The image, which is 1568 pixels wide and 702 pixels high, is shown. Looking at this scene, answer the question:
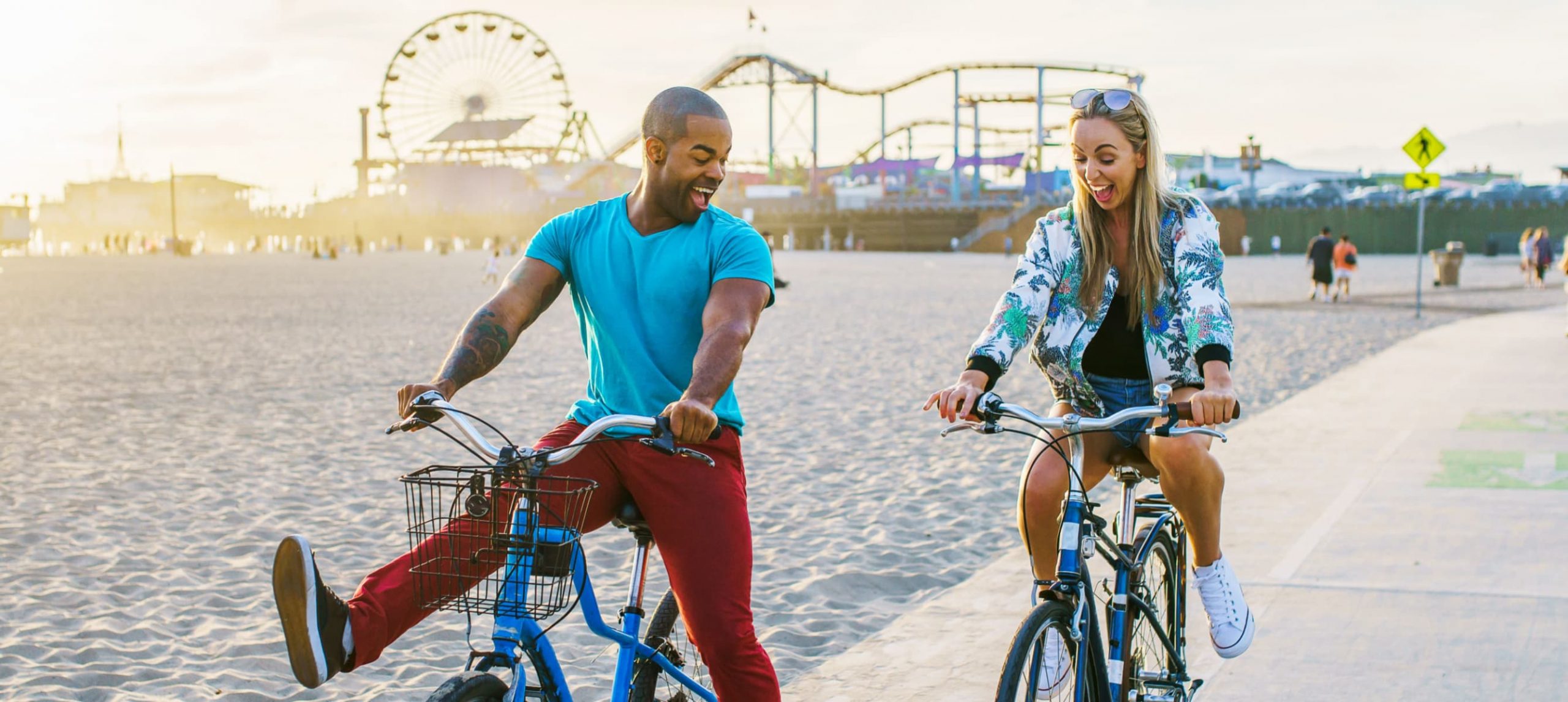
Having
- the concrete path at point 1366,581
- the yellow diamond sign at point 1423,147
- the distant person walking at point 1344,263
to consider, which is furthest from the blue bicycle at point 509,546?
the distant person walking at point 1344,263

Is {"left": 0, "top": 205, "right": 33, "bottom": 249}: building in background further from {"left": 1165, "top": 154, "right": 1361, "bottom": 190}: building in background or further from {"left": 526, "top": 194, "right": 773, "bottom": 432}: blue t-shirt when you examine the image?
{"left": 526, "top": 194, "right": 773, "bottom": 432}: blue t-shirt

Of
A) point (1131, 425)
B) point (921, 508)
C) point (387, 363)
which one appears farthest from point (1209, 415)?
point (387, 363)

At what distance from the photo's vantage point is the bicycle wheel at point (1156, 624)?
3230 millimetres

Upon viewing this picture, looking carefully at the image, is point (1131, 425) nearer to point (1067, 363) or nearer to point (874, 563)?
point (1067, 363)

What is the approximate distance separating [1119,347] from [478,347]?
134 cm

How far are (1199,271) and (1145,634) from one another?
835mm

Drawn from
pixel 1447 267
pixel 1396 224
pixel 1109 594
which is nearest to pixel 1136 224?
pixel 1109 594

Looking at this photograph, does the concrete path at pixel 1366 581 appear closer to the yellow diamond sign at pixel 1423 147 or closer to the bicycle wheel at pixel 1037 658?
the bicycle wheel at pixel 1037 658

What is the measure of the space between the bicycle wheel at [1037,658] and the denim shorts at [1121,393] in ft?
1.85

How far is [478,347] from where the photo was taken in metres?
2.84

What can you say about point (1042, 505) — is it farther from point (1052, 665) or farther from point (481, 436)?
point (481, 436)

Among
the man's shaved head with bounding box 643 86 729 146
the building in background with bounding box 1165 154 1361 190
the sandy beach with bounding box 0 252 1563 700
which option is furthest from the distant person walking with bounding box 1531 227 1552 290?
the building in background with bounding box 1165 154 1361 190

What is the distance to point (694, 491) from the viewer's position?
8.77 feet

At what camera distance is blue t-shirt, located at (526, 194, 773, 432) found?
9.10 feet
